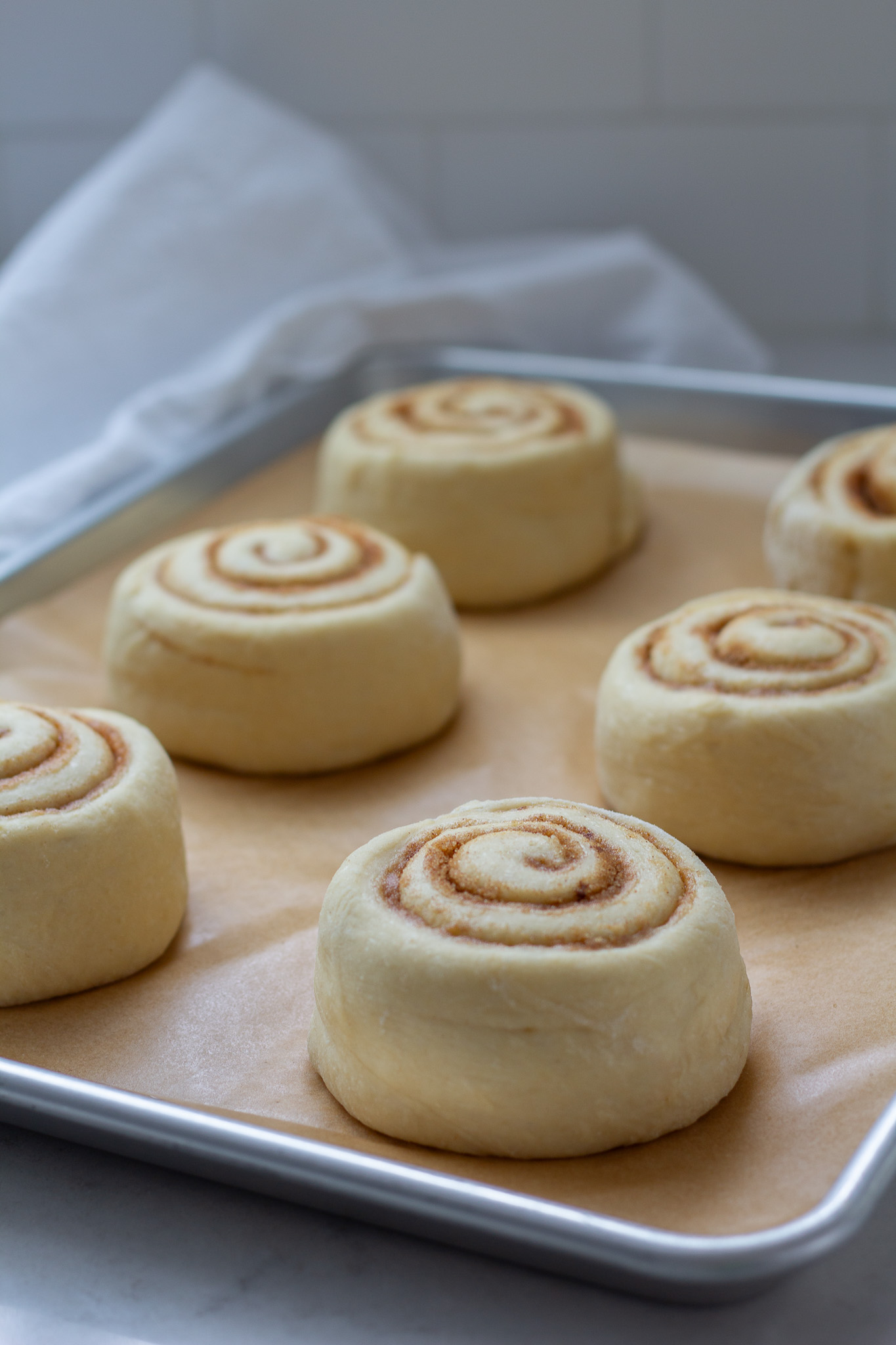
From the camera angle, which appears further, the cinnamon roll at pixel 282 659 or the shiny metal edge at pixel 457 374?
the shiny metal edge at pixel 457 374

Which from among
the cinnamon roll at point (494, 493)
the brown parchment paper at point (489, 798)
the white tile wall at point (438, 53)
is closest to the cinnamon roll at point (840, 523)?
the brown parchment paper at point (489, 798)

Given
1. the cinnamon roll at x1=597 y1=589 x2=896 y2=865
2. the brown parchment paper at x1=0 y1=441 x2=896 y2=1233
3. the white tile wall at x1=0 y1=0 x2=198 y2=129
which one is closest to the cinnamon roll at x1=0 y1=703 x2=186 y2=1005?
the brown parchment paper at x1=0 y1=441 x2=896 y2=1233

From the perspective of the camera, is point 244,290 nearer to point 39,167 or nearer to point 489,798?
→ point 39,167

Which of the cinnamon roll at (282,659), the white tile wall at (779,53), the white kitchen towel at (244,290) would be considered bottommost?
the cinnamon roll at (282,659)

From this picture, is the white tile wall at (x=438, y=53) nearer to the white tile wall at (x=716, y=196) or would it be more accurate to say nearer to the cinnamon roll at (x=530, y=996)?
the white tile wall at (x=716, y=196)

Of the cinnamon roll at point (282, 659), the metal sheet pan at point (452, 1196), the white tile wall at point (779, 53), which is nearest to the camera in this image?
the metal sheet pan at point (452, 1196)

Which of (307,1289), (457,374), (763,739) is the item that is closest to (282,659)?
(763,739)
